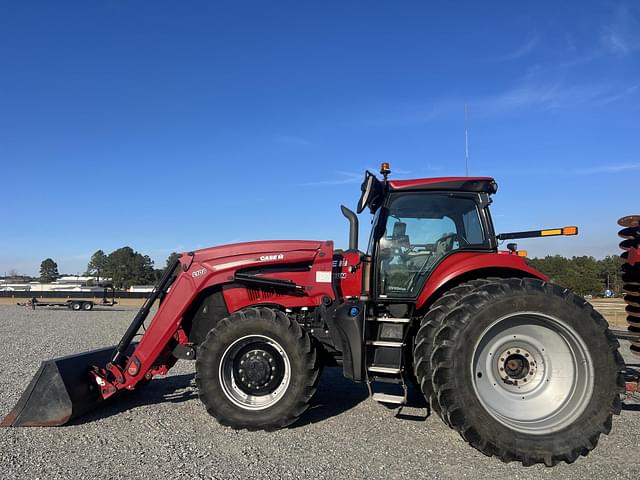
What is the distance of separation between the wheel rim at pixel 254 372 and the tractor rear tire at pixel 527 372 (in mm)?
1666

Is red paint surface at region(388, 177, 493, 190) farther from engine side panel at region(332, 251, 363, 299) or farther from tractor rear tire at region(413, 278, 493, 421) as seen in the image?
tractor rear tire at region(413, 278, 493, 421)

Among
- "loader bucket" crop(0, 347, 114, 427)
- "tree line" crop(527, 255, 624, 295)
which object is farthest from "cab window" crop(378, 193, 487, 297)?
"tree line" crop(527, 255, 624, 295)

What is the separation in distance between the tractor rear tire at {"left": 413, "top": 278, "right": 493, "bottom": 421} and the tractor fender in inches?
6.6

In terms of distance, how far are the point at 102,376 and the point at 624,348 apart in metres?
12.3

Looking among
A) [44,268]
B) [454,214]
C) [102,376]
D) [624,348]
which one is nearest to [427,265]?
[454,214]

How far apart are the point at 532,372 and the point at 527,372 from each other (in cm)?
4

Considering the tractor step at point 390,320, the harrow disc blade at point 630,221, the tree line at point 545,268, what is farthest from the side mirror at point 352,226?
the tree line at point 545,268

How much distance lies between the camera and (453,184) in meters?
5.30

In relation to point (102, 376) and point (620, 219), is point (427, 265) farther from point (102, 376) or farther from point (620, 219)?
point (102, 376)

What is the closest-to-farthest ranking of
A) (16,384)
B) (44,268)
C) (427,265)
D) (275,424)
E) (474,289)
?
(474,289), (275,424), (427,265), (16,384), (44,268)

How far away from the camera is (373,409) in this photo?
5.70m

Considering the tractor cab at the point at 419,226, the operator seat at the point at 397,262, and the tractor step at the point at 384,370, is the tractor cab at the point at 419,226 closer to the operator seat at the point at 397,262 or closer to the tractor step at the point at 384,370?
the operator seat at the point at 397,262

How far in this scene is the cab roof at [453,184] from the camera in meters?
5.30

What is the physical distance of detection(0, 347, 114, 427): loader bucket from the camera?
4.86 m
